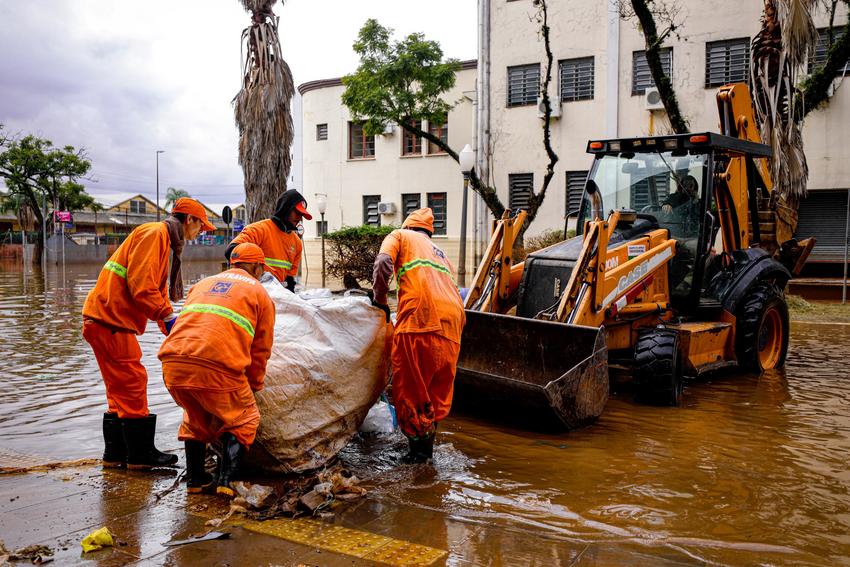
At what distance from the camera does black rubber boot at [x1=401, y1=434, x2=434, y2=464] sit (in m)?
4.91

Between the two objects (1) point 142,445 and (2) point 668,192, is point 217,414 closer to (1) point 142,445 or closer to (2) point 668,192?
(1) point 142,445

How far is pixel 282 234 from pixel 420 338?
2.03m

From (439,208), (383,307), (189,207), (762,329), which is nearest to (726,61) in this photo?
(439,208)

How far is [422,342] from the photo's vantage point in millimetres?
4824

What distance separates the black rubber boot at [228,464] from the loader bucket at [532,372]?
2.31 metres

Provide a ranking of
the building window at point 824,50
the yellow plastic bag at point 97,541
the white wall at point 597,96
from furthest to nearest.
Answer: the white wall at point 597,96, the building window at point 824,50, the yellow plastic bag at point 97,541

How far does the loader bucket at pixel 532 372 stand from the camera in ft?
18.4

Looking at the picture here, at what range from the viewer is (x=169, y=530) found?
3682mm

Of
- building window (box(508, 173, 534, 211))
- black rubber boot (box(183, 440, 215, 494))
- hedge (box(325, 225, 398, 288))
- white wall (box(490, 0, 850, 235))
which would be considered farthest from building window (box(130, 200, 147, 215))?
black rubber boot (box(183, 440, 215, 494))

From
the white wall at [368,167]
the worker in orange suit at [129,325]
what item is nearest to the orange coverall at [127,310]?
the worker in orange suit at [129,325]

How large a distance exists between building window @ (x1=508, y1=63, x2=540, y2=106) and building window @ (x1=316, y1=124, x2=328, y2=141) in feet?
27.2

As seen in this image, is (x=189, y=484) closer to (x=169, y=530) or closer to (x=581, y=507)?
(x=169, y=530)

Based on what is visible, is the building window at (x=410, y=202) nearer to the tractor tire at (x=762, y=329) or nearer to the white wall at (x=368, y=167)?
the white wall at (x=368, y=167)

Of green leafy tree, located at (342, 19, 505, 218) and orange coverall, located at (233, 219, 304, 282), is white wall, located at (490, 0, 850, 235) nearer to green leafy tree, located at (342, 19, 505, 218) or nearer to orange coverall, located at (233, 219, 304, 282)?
green leafy tree, located at (342, 19, 505, 218)
